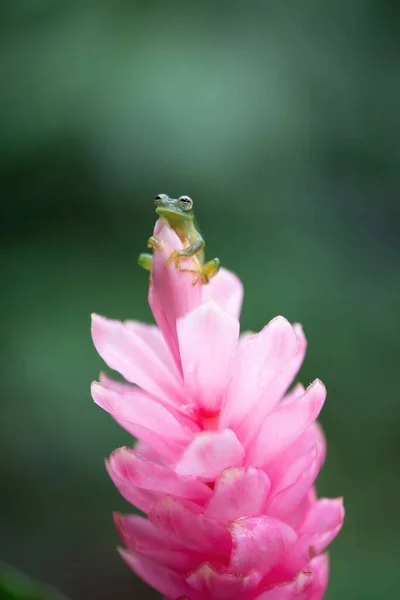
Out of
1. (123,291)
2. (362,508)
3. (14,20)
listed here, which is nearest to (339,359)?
(362,508)

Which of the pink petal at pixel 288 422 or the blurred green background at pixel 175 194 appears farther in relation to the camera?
the blurred green background at pixel 175 194

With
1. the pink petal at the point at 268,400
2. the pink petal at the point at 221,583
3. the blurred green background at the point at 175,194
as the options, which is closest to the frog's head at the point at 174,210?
the pink petal at the point at 268,400

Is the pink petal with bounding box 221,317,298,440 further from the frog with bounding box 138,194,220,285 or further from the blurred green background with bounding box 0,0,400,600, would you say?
the blurred green background with bounding box 0,0,400,600

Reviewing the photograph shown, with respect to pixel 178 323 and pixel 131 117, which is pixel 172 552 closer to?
pixel 178 323

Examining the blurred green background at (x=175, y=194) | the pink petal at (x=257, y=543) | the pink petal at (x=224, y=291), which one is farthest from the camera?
the blurred green background at (x=175, y=194)

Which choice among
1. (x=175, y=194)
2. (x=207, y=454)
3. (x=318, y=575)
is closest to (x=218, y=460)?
(x=207, y=454)

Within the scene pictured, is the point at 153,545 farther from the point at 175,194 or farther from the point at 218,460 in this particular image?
the point at 175,194

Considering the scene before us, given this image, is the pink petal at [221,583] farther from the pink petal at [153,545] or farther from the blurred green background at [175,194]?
the blurred green background at [175,194]
